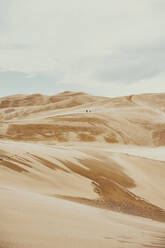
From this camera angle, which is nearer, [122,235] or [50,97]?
[122,235]

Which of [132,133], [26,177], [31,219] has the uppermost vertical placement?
[31,219]

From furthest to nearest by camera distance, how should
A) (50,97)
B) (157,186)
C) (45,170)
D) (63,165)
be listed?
(50,97) < (157,186) < (63,165) < (45,170)

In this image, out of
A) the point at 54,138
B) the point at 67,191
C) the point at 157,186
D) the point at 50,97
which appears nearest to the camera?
the point at 67,191

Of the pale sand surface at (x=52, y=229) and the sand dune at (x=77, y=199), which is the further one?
the sand dune at (x=77, y=199)

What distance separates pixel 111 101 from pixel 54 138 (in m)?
28.1

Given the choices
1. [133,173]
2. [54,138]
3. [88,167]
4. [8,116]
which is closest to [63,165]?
[88,167]

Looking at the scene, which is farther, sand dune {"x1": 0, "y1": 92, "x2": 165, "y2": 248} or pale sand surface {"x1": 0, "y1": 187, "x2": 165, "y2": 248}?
sand dune {"x1": 0, "y1": 92, "x2": 165, "y2": 248}

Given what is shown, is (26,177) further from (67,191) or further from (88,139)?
Result: (88,139)

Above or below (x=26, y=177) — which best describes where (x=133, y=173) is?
below

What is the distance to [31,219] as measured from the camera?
351 centimetres

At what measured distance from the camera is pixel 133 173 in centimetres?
1203

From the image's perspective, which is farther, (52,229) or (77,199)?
(77,199)

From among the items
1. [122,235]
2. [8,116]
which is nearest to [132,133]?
[122,235]

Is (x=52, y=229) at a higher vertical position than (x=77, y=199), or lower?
higher
